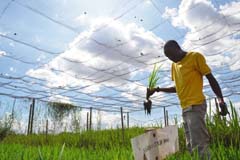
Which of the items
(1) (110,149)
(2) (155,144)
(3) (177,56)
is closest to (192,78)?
(3) (177,56)

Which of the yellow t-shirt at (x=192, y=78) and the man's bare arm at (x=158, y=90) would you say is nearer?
the man's bare arm at (x=158, y=90)

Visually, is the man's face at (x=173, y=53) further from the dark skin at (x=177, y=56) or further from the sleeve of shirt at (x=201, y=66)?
Answer: the sleeve of shirt at (x=201, y=66)

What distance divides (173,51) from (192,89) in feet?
1.08

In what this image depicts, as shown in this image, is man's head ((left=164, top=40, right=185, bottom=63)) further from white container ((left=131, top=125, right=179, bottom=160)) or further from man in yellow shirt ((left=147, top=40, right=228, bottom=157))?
white container ((left=131, top=125, right=179, bottom=160))

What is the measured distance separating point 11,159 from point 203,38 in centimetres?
746

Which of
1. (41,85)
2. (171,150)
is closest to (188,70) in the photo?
(171,150)

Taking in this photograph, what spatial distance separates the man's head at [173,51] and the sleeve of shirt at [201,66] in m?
0.15

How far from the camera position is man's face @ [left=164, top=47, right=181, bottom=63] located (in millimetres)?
2071

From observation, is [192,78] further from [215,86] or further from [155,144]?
[155,144]

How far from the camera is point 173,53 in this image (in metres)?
2.09

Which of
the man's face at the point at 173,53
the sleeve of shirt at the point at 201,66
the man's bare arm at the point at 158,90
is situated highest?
the man's face at the point at 173,53

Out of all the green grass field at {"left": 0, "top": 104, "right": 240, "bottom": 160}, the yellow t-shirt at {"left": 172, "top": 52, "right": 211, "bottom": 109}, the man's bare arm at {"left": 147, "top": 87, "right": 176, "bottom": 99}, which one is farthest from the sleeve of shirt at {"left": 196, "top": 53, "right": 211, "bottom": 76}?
the green grass field at {"left": 0, "top": 104, "right": 240, "bottom": 160}

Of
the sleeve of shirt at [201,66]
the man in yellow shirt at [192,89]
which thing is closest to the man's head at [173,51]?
the man in yellow shirt at [192,89]

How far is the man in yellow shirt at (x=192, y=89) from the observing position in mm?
1930
